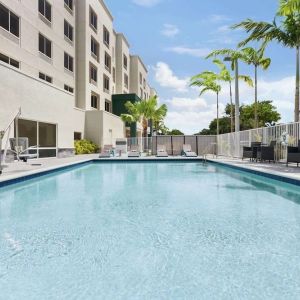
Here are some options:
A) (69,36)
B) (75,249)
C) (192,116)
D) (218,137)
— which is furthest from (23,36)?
(192,116)

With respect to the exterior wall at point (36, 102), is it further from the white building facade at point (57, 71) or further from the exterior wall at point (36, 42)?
the exterior wall at point (36, 42)

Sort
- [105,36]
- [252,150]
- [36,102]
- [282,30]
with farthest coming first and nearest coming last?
[105,36]
[36,102]
[252,150]
[282,30]

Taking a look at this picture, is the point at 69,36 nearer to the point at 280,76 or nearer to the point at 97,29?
the point at 97,29

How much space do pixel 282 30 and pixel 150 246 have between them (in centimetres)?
1433

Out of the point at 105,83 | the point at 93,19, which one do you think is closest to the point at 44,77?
the point at 93,19

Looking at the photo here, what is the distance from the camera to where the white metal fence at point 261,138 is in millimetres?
12914

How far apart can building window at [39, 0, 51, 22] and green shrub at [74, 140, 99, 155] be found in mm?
8889

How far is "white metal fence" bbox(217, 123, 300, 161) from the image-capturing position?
12.9 meters

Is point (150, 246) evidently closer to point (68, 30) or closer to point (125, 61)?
point (68, 30)

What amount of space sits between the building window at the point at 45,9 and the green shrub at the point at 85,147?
8.89 metres

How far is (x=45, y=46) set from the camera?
69.7 ft

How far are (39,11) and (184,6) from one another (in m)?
9.11

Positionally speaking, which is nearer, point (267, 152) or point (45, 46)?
point (267, 152)

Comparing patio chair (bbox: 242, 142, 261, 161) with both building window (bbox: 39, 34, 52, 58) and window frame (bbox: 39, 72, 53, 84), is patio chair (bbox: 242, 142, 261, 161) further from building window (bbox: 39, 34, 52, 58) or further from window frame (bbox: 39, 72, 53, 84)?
building window (bbox: 39, 34, 52, 58)
